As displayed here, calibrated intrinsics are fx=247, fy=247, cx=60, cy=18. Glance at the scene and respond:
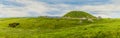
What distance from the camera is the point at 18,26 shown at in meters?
124

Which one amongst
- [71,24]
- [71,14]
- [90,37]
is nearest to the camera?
[90,37]

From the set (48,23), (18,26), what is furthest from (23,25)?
(48,23)

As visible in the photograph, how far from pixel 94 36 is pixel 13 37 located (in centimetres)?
2929

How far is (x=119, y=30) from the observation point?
85.1 meters

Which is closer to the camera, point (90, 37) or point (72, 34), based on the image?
point (90, 37)

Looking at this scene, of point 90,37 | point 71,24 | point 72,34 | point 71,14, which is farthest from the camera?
point 71,14

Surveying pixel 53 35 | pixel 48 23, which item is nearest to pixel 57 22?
pixel 48 23

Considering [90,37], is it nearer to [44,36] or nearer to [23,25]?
[44,36]

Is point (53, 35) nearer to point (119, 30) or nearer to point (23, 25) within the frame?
point (119, 30)

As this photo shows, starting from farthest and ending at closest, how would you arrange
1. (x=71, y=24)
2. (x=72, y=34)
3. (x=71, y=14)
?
1. (x=71, y=14)
2. (x=71, y=24)
3. (x=72, y=34)

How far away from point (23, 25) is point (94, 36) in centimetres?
5388

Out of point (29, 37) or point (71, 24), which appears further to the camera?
point (71, 24)

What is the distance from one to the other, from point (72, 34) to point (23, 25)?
145 ft

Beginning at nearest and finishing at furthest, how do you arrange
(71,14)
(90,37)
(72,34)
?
(90,37), (72,34), (71,14)
